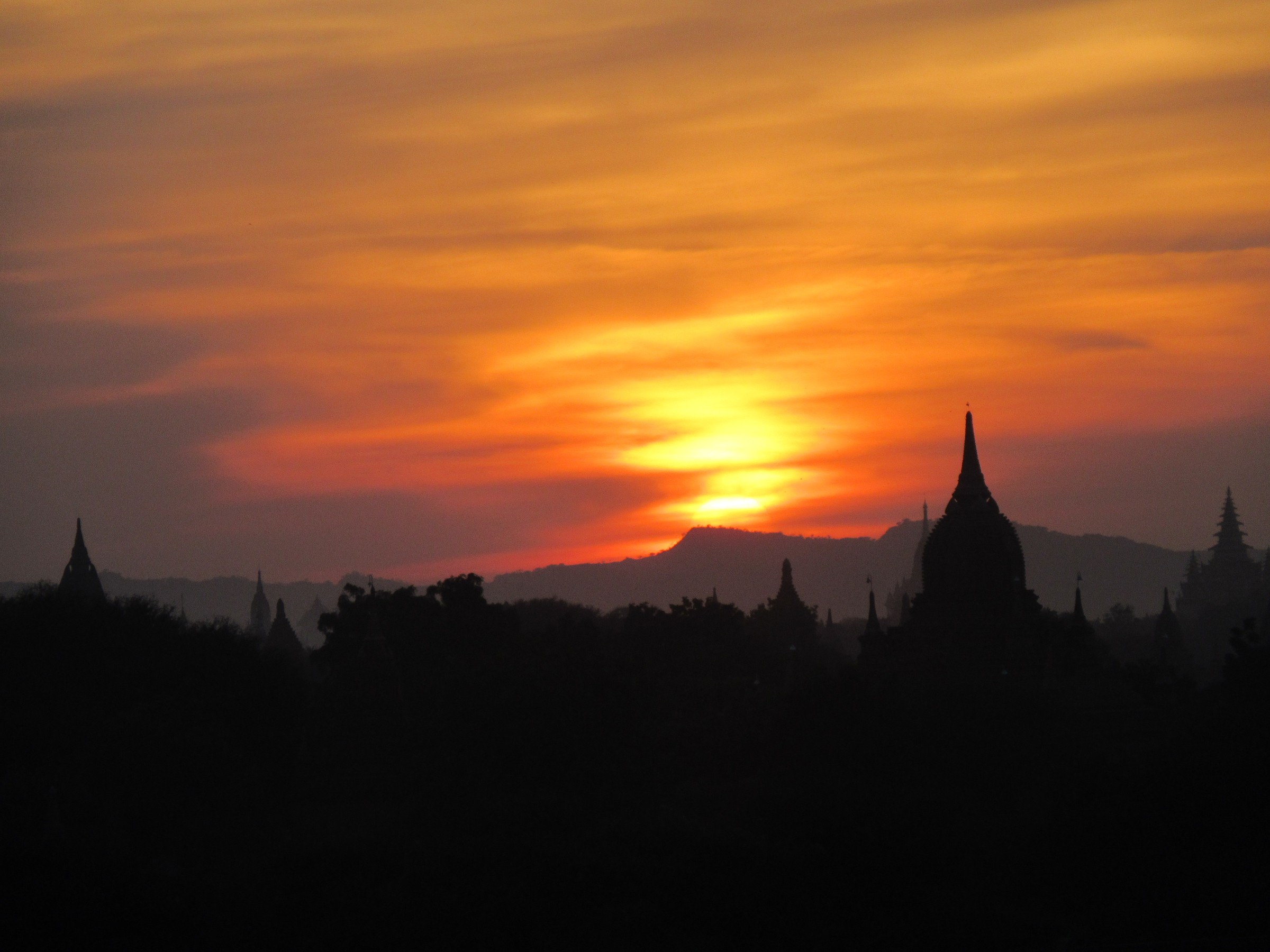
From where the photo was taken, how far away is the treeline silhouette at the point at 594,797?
6309 cm

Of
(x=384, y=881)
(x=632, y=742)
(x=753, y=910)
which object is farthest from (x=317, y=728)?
(x=753, y=910)

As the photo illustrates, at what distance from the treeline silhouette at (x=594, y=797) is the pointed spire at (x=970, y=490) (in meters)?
7.37

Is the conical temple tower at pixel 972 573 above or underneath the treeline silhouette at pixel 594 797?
above

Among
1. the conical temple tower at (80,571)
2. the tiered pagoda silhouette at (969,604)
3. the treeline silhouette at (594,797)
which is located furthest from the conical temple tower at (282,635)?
the tiered pagoda silhouette at (969,604)

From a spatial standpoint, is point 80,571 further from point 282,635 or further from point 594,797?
point 594,797

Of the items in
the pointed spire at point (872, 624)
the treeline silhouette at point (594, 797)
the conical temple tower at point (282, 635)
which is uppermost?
the conical temple tower at point (282, 635)

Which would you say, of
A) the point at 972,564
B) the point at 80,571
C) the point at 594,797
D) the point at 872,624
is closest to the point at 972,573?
the point at 972,564

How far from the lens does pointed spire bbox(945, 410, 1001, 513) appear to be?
111 metres

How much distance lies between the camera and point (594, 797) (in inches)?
3223

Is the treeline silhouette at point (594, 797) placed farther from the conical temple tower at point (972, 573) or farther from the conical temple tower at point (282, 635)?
the conical temple tower at point (282, 635)

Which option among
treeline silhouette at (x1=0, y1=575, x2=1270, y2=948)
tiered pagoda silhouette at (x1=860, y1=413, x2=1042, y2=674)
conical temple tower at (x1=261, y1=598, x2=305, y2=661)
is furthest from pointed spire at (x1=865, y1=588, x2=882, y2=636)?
conical temple tower at (x1=261, y1=598, x2=305, y2=661)

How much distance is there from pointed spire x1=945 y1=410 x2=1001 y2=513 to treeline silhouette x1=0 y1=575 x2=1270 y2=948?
7373 mm

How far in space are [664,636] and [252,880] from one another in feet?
182

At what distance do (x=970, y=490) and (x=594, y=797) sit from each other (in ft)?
119
